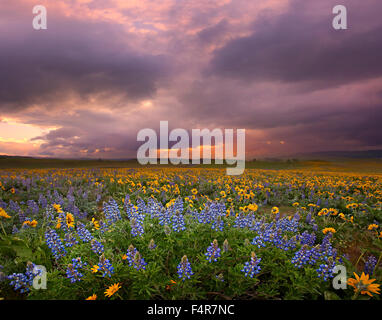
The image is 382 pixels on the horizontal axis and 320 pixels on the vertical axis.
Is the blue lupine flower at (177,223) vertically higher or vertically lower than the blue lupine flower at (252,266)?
higher

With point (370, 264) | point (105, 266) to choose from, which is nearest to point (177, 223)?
point (105, 266)

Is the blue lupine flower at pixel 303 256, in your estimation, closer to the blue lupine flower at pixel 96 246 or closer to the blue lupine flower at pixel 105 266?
the blue lupine flower at pixel 105 266

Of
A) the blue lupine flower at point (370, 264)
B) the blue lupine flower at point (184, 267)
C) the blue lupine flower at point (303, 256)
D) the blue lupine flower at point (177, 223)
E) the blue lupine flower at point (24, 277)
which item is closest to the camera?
the blue lupine flower at point (184, 267)

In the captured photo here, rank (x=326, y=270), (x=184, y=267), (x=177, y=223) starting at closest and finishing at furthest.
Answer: (x=184, y=267)
(x=326, y=270)
(x=177, y=223)

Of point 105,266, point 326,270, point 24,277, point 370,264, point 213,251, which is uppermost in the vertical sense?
point 213,251

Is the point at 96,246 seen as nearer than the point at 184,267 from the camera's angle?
No

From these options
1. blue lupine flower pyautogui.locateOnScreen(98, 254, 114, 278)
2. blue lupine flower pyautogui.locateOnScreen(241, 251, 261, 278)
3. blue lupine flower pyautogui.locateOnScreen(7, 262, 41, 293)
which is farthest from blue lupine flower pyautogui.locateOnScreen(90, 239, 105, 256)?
blue lupine flower pyautogui.locateOnScreen(241, 251, 261, 278)

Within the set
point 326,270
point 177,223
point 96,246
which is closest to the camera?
point 326,270

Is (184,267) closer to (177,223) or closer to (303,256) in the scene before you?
(177,223)

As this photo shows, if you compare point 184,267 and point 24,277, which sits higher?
point 184,267

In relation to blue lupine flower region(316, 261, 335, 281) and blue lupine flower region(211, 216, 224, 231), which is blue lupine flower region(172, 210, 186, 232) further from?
blue lupine flower region(316, 261, 335, 281)

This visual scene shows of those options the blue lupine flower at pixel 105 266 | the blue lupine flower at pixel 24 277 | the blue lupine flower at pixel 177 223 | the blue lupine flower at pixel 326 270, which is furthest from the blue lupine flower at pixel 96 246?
the blue lupine flower at pixel 326 270

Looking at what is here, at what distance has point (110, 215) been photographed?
4.44 m
